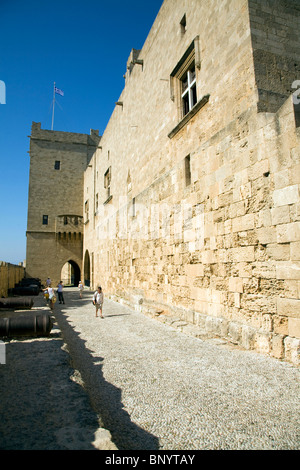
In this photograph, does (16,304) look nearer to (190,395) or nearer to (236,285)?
Result: (236,285)

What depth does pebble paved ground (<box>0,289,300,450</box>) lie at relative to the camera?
1981 millimetres

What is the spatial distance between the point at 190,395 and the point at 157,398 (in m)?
0.35

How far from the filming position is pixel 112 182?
15.7 metres

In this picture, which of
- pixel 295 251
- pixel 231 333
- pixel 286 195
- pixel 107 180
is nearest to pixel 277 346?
pixel 231 333

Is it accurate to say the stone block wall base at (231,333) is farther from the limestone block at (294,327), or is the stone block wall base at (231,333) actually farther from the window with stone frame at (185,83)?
the window with stone frame at (185,83)

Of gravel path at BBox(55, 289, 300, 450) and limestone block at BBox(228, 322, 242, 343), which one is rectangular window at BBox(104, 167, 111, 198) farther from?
limestone block at BBox(228, 322, 242, 343)

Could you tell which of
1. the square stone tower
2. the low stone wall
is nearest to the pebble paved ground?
the low stone wall

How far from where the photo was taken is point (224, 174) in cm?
513

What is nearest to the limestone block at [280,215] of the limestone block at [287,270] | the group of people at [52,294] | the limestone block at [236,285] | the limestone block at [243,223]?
the limestone block at [243,223]

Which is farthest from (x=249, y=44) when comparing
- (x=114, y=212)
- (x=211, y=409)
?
(x=114, y=212)

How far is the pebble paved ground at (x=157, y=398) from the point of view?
1981mm

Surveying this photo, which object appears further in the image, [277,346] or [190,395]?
[277,346]

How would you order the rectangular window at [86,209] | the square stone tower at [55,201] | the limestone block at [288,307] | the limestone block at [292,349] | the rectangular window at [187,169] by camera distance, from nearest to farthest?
1. the limestone block at [292,349]
2. the limestone block at [288,307]
3. the rectangular window at [187,169]
4. the rectangular window at [86,209]
5. the square stone tower at [55,201]
